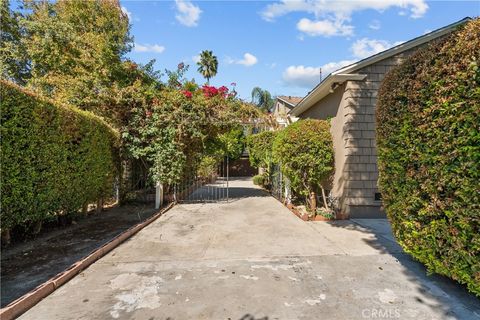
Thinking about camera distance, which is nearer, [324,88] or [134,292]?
[134,292]

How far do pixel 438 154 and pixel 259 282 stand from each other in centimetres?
280

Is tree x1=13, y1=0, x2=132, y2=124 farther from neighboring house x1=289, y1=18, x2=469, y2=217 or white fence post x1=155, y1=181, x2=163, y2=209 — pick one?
neighboring house x1=289, y1=18, x2=469, y2=217

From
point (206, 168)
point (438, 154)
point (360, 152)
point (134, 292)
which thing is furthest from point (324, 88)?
point (206, 168)

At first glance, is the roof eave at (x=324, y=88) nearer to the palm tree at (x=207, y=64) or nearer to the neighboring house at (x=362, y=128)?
the neighboring house at (x=362, y=128)

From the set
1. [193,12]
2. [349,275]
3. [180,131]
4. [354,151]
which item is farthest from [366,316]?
[193,12]

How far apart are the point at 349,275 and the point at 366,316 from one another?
3.50 feet

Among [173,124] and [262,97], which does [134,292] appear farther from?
[262,97]

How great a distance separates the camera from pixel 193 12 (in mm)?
8758

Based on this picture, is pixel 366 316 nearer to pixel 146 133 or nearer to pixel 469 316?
pixel 469 316

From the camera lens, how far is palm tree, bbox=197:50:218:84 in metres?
34.7

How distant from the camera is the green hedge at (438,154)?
2.72 m

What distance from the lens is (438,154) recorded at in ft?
10.1

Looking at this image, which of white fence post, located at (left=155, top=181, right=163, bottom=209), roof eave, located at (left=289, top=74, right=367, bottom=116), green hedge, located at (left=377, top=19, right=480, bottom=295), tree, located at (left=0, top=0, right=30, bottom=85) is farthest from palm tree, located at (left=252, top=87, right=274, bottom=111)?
green hedge, located at (left=377, top=19, right=480, bottom=295)

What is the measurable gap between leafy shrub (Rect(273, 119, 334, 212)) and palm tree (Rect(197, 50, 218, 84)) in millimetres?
29406
